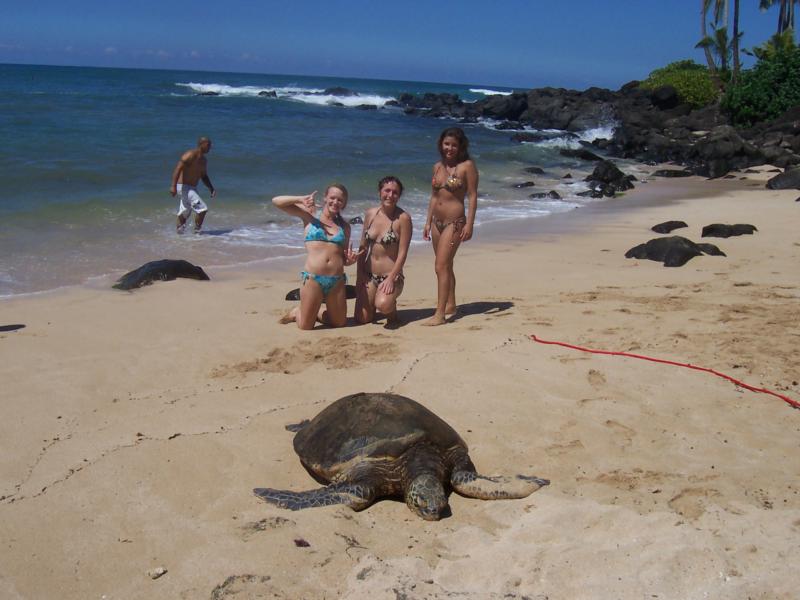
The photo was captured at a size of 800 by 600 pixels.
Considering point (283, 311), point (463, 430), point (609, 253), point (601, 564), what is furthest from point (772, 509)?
point (609, 253)

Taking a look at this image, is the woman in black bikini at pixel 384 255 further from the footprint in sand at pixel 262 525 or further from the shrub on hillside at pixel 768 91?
the shrub on hillside at pixel 768 91

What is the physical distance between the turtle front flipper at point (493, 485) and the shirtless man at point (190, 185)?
8.18 metres

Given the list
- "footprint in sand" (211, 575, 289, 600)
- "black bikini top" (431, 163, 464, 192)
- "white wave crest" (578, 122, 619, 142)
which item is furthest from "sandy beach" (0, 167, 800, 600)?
"white wave crest" (578, 122, 619, 142)

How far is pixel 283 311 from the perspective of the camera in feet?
21.9

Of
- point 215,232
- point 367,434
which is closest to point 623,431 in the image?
point 367,434

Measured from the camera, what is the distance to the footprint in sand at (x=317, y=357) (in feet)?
16.5

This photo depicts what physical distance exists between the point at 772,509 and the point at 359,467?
6.05ft

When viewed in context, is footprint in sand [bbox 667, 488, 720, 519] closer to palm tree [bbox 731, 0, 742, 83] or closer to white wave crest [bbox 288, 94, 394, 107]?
palm tree [bbox 731, 0, 742, 83]

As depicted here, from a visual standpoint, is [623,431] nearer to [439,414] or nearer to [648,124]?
[439,414]

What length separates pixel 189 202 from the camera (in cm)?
1073

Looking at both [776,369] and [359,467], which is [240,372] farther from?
[776,369]

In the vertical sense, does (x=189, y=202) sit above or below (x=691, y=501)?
above

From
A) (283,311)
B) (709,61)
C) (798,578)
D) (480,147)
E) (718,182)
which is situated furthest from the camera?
(709,61)

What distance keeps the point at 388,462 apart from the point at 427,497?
310 millimetres
